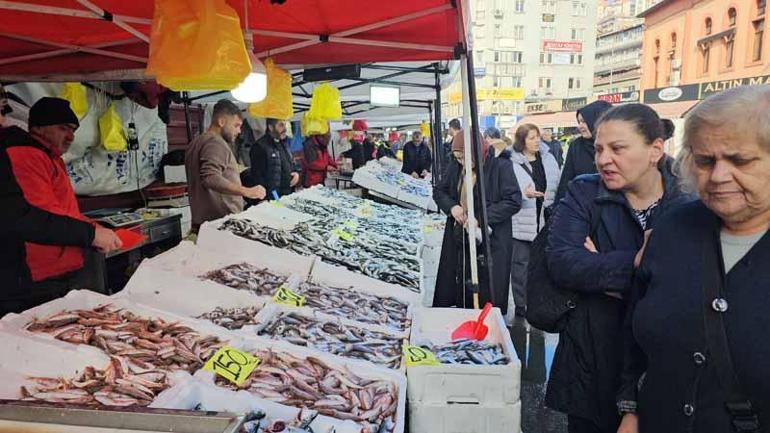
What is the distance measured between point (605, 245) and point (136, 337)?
76.4 inches

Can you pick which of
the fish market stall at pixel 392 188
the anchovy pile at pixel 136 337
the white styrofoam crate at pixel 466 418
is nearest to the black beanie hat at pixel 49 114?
the anchovy pile at pixel 136 337

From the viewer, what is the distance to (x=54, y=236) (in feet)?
8.25

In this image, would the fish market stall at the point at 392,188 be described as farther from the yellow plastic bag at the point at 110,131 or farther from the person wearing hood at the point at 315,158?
the yellow plastic bag at the point at 110,131

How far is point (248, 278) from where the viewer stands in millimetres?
3072

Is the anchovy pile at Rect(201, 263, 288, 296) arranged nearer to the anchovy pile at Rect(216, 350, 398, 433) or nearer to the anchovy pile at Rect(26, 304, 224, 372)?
the anchovy pile at Rect(26, 304, 224, 372)

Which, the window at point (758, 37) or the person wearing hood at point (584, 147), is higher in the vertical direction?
the window at point (758, 37)

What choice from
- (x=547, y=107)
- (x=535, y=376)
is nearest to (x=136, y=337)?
(x=535, y=376)

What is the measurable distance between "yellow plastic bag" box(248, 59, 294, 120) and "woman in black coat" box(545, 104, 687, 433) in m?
2.82

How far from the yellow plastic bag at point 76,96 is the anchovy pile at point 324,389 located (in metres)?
4.63

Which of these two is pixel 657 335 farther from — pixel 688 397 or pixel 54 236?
pixel 54 236

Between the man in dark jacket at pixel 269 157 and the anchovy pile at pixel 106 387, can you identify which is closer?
the anchovy pile at pixel 106 387

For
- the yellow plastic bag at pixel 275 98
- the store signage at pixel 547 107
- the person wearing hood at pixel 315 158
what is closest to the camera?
the yellow plastic bag at pixel 275 98

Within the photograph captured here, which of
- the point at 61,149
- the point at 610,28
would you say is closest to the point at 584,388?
the point at 61,149

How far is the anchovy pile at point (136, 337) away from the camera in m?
2.03
